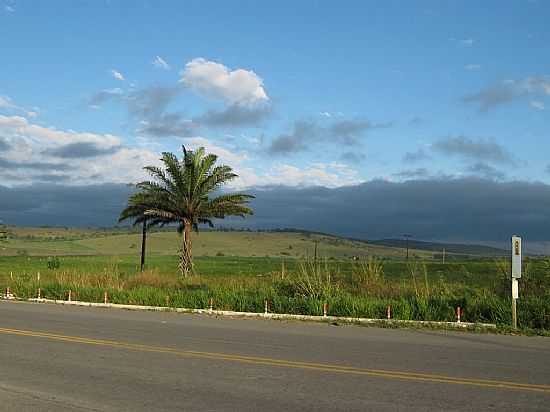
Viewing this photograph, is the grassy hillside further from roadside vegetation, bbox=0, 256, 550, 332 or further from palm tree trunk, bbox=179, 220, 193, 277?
roadside vegetation, bbox=0, 256, 550, 332

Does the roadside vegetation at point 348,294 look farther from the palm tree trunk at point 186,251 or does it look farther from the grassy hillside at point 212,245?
the grassy hillside at point 212,245

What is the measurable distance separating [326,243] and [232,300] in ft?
422

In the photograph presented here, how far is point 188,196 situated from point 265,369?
2686 cm

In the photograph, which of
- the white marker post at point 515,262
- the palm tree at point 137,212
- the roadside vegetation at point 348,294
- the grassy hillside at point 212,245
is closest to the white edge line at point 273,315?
the roadside vegetation at point 348,294

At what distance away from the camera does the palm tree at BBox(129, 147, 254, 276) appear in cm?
3638

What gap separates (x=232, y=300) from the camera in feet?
76.1

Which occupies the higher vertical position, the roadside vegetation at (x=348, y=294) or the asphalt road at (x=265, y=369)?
the roadside vegetation at (x=348, y=294)

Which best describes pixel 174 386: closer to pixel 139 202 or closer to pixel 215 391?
pixel 215 391

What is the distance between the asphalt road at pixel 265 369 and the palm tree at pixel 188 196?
19.6 metres

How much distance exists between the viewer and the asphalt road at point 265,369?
8.16 m

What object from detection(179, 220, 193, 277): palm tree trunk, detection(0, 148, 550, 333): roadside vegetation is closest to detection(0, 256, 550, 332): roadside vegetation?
detection(0, 148, 550, 333): roadside vegetation

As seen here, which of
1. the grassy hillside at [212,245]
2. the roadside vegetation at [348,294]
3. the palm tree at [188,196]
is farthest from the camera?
the grassy hillside at [212,245]

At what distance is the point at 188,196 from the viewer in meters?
36.8

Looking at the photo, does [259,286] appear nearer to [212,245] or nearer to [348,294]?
[348,294]
